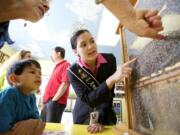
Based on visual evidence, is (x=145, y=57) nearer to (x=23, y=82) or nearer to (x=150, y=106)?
(x=150, y=106)

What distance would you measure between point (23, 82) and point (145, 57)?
2.14ft

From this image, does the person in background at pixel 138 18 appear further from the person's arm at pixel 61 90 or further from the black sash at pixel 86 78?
the person's arm at pixel 61 90

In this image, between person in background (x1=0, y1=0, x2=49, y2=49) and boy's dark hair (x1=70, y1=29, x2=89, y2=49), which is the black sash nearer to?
boy's dark hair (x1=70, y1=29, x2=89, y2=49)

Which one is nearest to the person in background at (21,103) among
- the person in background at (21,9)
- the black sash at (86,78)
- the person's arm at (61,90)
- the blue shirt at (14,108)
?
the blue shirt at (14,108)

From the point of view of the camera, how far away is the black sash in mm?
1353

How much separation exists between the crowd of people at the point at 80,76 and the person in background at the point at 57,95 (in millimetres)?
504

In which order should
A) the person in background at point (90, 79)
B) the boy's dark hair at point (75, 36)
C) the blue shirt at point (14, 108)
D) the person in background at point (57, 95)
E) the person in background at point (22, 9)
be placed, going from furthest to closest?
the person in background at point (57, 95)
the boy's dark hair at point (75, 36)
the person in background at point (90, 79)
the blue shirt at point (14, 108)
the person in background at point (22, 9)

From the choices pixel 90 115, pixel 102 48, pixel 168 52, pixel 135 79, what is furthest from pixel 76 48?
pixel 102 48

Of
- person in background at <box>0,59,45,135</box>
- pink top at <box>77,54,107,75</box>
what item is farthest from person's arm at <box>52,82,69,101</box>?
person in background at <box>0,59,45,135</box>

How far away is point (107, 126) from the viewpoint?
1.34 metres

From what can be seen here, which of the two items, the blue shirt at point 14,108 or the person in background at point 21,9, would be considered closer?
the person in background at point 21,9

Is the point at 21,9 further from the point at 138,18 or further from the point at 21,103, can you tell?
the point at 21,103

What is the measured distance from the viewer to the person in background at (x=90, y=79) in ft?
4.40

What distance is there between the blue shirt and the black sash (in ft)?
1.14
